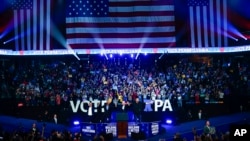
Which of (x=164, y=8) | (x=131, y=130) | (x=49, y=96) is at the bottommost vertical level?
(x=131, y=130)

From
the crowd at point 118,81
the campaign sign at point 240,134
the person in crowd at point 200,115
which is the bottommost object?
the person in crowd at point 200,115

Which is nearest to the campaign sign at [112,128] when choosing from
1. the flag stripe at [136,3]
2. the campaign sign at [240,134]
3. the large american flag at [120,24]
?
the large american flag at [120,24]

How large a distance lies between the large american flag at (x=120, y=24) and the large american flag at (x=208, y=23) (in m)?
1.51

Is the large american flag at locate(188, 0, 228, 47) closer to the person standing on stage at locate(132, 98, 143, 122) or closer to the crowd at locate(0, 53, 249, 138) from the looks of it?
the crowd at locate(0, 53, 249, 138)

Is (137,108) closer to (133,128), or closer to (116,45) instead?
(133,128)

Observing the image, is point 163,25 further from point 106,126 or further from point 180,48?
point 106,126

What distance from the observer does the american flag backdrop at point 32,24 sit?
85.5ft

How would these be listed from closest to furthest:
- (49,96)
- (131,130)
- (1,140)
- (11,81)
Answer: (1,140) < (131,130) < (49,96) < (11,81)

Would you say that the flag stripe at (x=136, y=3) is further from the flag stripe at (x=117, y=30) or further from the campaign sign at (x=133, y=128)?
the campaign sign at (x=133, y=128)

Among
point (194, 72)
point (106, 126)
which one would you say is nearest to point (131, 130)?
point (106, 126)

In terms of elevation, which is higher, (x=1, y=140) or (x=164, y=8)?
(x=164, y=8)

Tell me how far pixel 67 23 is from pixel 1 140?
14.8 metres

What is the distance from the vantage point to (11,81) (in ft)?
85.7

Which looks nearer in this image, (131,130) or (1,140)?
(1,140)
